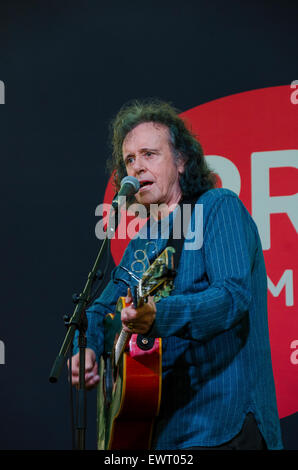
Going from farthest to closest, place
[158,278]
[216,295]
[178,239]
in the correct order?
[178,239] → [216,295] → [158,278]

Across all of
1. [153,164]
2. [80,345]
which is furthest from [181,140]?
[80,345]

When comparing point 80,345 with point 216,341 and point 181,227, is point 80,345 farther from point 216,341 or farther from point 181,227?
point 181,227

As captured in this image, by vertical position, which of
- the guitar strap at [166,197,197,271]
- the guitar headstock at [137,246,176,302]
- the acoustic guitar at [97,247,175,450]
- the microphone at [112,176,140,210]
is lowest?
the acoustic guitar at [97,247,175,450]

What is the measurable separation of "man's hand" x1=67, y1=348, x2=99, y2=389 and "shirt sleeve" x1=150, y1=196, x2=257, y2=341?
0.60 meters

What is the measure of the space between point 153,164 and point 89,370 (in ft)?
3.02

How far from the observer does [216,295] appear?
166 cm

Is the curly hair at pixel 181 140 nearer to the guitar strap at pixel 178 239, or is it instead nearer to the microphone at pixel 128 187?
the guitar strap at pixel 178 239

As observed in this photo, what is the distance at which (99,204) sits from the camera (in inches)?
124

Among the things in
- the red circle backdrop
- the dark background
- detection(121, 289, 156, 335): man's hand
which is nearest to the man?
detection(121, 289, 156, 335): man's hand

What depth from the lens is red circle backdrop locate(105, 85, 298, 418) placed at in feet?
8.89

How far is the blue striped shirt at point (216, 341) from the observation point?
1649 millimetres

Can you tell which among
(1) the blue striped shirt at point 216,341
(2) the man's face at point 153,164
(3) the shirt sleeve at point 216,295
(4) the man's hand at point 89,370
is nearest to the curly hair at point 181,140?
(2) the man's face at point 153,164

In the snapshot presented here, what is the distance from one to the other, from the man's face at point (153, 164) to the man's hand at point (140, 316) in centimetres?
85

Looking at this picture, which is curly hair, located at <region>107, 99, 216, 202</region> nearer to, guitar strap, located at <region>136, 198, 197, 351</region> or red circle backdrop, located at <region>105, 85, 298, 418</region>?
guitar strap, located at <region>136, 198, 197, 351</region>
